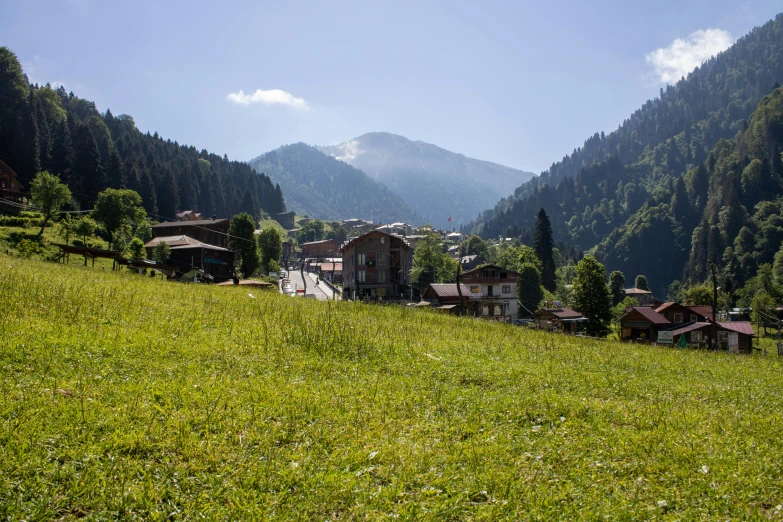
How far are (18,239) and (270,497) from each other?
64562mm

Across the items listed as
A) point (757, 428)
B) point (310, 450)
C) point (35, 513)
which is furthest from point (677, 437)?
point (35, 513)

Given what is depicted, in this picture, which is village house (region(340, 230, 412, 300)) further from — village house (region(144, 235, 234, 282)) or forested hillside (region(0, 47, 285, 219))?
forested hillside (region(0, 47, 285, 219))

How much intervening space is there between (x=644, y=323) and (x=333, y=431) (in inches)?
2727

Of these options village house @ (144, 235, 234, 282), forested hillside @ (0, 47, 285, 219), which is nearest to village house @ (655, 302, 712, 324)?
village house @ (144, 235, 234, 282)

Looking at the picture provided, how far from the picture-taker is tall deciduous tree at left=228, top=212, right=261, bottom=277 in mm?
75938

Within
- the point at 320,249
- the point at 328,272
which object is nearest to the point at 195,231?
the point at 328,272

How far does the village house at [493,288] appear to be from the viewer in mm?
74125

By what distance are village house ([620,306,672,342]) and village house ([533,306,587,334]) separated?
5.28 metres

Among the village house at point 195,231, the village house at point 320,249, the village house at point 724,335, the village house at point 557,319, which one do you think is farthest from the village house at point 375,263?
the village house at point 320,249

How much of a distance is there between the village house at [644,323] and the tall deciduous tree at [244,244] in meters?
52.5

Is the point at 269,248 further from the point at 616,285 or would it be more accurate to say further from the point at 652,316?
the point at 616,285

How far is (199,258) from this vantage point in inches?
2611

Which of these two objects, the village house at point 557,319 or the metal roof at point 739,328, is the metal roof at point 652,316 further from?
the metal roof at point 739,328

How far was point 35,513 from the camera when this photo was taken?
5.11 m
